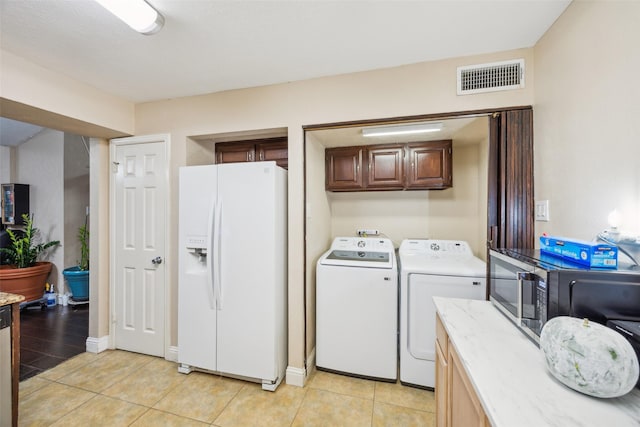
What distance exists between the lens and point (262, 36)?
1544mm

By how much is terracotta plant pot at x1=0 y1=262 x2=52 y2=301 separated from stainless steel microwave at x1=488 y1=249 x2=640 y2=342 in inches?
216

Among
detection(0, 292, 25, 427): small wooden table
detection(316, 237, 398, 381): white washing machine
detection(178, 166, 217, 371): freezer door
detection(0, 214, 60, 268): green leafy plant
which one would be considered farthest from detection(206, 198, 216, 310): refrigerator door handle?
detection(0, 214, 60, 268): green leafy plant

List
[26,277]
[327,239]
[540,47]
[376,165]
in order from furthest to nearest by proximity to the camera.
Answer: [26,277]
[327,239]
[376,165]
[540,47]

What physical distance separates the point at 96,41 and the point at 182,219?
1297 millimetres

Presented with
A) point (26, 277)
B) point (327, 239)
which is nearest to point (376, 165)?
point (327, 239)

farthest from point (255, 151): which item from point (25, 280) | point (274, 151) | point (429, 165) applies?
point (25, 280)

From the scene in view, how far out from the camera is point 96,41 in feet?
5.18

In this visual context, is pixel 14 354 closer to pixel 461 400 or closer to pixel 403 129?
pixel 461 400

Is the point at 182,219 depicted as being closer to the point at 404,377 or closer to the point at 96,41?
the point at 96,41

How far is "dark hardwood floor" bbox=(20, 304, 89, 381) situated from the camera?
2.31m

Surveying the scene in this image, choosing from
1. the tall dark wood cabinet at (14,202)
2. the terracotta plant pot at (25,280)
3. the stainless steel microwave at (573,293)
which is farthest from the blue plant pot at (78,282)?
the stainless steel microwave at (573,293)

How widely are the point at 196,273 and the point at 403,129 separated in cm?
215

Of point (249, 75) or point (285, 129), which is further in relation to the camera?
point (285, 129)

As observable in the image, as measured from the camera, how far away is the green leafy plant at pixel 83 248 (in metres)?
3.77
